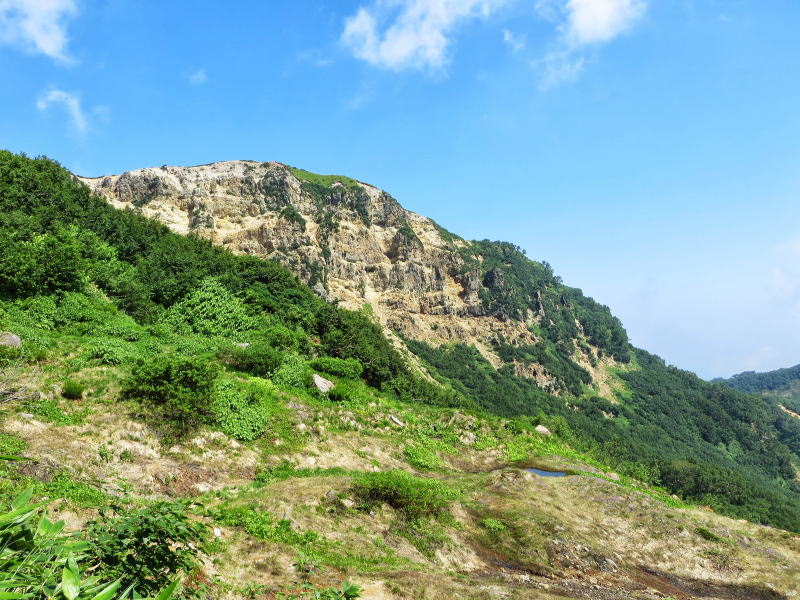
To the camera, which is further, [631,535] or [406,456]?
[406,456]

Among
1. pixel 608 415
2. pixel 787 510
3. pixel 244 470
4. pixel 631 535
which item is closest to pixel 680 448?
pixel 608 415

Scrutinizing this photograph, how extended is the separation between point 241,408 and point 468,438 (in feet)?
55.6

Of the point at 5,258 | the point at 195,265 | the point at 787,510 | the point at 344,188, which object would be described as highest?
the point at 344,188

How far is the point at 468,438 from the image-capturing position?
100 feet

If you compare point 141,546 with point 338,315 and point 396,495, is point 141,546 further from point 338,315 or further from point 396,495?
point 338,315

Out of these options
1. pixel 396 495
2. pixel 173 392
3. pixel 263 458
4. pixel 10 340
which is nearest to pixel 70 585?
pixel 396 495

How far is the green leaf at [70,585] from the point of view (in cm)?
193

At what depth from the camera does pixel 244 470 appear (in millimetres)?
17109

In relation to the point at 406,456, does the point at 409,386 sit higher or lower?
higher

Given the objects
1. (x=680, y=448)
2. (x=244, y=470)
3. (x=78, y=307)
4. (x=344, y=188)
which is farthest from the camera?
(x=344, y=188)

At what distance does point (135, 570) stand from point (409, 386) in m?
36.8

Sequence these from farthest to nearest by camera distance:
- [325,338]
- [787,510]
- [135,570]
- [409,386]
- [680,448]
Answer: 1. [680,448]
2. [787,510]
3. [409,386]
4. [325,338]
5. [135,570]

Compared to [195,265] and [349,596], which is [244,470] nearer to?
[349,596]

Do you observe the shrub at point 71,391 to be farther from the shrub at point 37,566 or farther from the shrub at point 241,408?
the shrub at point 37,566
